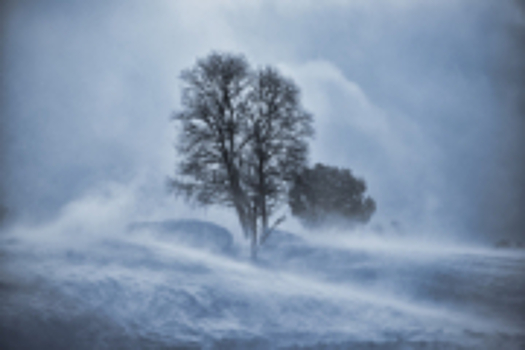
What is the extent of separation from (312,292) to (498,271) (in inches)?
209

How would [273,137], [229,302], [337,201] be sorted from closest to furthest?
[229,302]
[273,137]
[337,201]

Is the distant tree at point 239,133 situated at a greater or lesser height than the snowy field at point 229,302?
greater

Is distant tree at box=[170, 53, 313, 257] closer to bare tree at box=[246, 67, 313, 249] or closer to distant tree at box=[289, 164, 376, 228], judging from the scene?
bare tree at box=[246, 67, 313, 249]

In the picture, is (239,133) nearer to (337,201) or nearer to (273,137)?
(273,137)

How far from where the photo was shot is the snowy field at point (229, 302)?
193 inches

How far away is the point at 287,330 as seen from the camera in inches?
219

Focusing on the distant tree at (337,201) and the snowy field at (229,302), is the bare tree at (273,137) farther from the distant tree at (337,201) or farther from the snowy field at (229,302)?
the distant tree at (337,201)

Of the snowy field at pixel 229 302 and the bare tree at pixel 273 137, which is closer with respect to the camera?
the snowy field at pixel 229 302

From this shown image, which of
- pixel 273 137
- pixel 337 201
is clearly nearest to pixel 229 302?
pixel 273 137

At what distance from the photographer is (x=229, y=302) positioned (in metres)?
6.57

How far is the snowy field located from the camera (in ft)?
16.1

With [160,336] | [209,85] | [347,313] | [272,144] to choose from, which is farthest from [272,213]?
[160,336]

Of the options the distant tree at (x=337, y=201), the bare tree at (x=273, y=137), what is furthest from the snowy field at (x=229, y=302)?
the distant tree at (x=337, y=201)

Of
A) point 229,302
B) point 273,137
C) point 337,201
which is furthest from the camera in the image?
point 337,201
